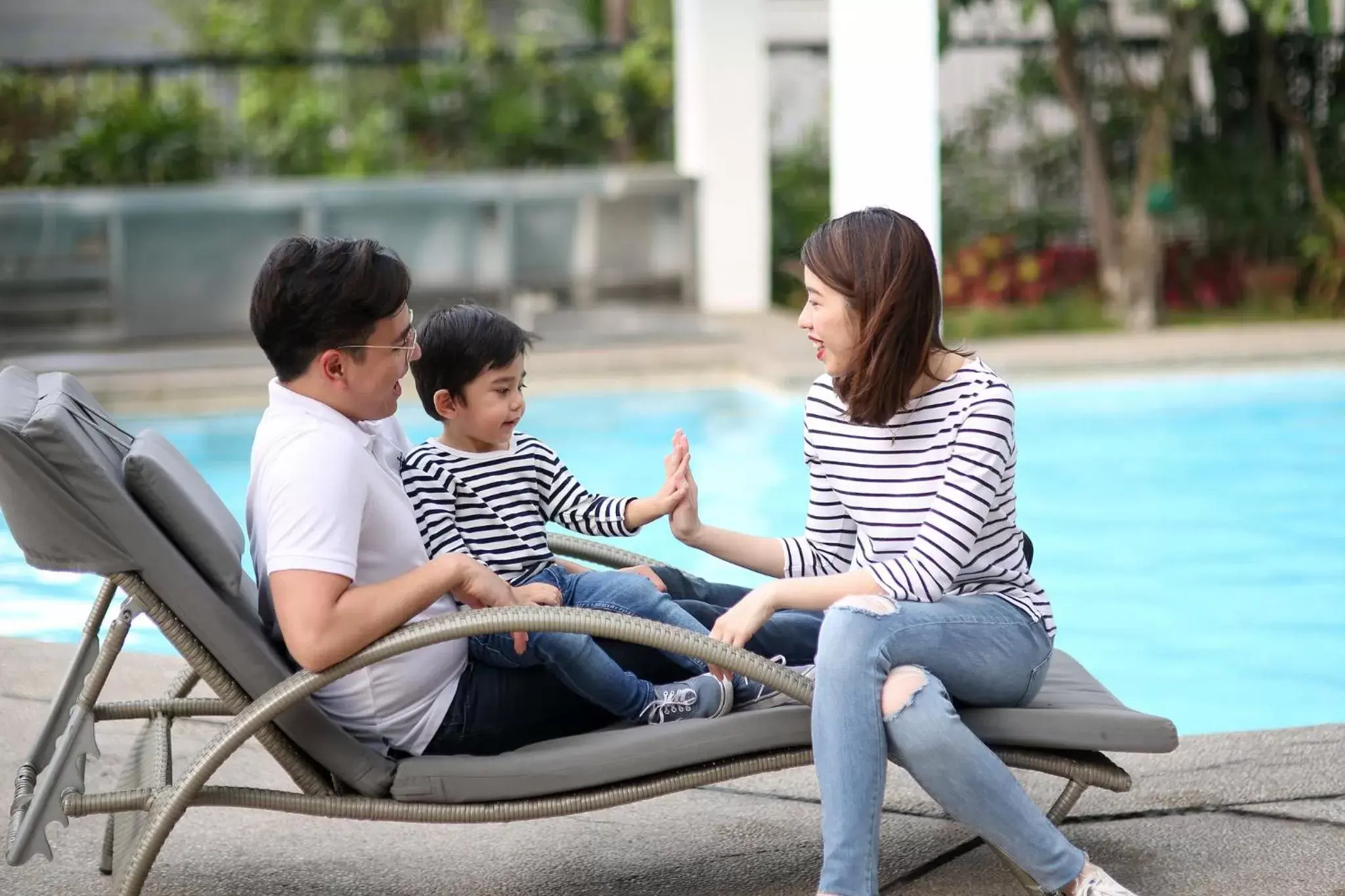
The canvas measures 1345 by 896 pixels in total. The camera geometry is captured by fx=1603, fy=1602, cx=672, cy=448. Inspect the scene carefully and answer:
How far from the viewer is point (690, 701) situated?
9.03 ft

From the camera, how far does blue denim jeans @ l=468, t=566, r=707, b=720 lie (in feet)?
8.80

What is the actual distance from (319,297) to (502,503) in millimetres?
556

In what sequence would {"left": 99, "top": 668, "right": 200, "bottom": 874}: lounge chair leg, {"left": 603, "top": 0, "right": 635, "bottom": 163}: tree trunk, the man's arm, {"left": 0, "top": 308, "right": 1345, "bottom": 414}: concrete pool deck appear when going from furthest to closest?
{"left": 603, "top": 0, "right": 635, "bottom": 163}: tree trunk < {"left": 0, "top": 308, "right": 1345, "bottom": 414}: concrete pool deck < {"left": 99, "top": 668, "right": 200, "bottom": 874}: lounge chair leg < the man's arm

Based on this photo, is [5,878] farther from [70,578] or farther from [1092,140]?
[1092,140]

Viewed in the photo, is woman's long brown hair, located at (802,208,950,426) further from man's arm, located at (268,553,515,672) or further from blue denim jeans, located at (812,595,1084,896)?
man's arm, located at (268,553,515,672)

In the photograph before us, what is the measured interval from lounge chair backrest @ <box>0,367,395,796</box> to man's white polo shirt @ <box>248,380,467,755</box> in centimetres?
6

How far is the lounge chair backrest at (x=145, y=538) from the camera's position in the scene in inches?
99.1

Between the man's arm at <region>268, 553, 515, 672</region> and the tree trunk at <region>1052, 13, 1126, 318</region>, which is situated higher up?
the tree trunk at <region>1052, 13, 1126, 318</region>

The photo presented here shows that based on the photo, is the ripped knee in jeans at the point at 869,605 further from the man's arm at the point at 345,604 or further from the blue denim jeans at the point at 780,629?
the man's arm at the point at 345,604

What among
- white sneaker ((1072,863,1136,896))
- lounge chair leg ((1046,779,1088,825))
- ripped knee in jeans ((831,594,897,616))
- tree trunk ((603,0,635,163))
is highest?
tree trunk ((603,0,635,163))

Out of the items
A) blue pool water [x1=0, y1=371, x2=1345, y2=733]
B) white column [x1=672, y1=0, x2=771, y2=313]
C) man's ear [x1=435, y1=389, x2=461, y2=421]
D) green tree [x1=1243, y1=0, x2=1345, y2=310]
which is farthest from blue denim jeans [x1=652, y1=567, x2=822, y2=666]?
white column [x1=672, y1=0, x2=771, y2=313]

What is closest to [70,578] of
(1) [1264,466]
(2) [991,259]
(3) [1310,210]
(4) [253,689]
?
(4) [253,689]

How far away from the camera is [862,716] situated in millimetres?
2518

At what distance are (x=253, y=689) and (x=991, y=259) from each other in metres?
9.86
